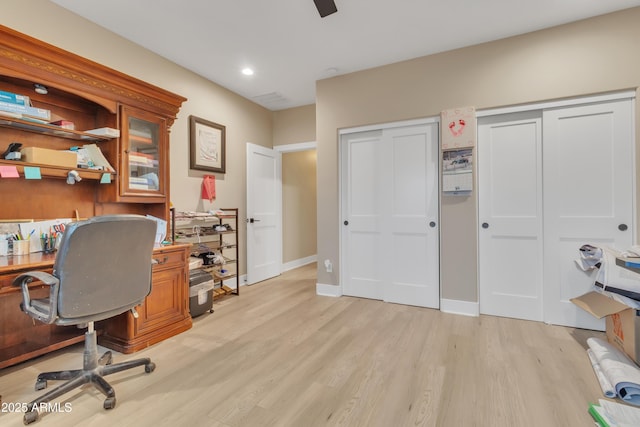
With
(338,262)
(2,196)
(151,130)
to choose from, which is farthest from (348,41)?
(2,196)

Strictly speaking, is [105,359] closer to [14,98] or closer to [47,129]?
[47,129]

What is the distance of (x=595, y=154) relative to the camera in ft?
8.64

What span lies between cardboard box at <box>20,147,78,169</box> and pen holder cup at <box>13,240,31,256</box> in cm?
59

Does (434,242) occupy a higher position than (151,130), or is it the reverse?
(151,130)

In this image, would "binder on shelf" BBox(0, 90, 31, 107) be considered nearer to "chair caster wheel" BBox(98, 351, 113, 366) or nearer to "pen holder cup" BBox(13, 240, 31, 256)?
"pen holder cup" BBox(13, 240, 31, 256)

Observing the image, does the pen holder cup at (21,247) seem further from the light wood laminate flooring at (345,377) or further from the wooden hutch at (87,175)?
the light wood laminate flooring at (345,377)

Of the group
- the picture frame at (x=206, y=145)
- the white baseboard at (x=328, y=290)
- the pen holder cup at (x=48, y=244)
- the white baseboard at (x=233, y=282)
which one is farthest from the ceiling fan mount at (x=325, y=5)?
the white baseboard at (x=233, y=282)

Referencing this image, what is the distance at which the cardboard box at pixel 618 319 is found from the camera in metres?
1.92

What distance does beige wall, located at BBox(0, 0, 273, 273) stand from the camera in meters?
2.31

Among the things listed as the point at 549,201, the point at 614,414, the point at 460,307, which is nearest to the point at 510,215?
the point at 549,201

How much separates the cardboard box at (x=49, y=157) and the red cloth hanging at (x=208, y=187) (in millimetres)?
1466

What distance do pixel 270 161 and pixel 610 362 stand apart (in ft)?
14.0

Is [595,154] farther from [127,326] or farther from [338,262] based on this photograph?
[127,326]

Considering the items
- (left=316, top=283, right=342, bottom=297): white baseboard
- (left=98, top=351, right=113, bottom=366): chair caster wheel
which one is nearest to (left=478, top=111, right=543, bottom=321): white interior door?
(left=316, top=283, right=342, bottom=297): white baseboard
